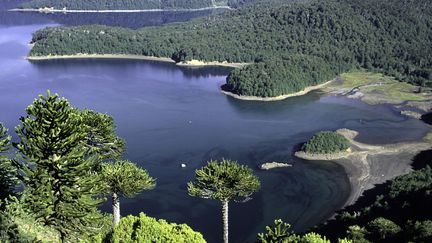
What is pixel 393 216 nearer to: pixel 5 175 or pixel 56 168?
pixel 56 168

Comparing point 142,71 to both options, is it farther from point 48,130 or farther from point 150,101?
point 48,130

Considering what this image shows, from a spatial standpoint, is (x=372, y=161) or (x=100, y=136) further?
(x=372, y=161)

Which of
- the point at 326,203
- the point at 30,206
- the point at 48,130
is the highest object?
the point at 48,130

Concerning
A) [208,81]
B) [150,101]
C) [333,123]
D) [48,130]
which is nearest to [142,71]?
[208,81]

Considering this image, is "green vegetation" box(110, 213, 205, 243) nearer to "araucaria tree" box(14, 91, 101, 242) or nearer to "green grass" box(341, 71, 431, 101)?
"araucaria tree" box(14, 91, 101, 242)

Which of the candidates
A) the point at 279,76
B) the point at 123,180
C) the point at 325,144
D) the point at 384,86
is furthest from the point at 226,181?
the point at 384,86

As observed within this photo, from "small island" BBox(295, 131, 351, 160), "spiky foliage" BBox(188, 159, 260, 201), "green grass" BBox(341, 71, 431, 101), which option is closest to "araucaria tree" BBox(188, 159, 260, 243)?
"spiky foliage" BBox(188, 159, 260, 201)

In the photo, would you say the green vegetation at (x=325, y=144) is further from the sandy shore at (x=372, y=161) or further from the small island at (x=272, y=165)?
the small island at (x=272, y=165)
